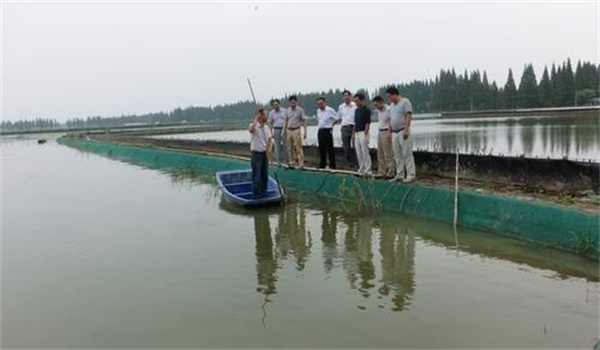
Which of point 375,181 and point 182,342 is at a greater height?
point 375,181

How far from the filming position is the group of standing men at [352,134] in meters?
8.83

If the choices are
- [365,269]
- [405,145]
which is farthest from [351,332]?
[405,145]

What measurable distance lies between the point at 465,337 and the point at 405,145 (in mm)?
4935

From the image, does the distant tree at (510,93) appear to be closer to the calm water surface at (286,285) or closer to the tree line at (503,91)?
the tree line at (503,91)

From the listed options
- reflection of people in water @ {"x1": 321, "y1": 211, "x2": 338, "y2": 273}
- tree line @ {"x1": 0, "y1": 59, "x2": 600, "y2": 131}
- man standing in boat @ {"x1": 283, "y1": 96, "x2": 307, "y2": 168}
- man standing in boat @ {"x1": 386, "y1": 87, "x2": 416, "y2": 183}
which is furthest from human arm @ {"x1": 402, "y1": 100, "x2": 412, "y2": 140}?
tree line @ {"x1": 0, "y1": 59, "x2": 600, "y2": 131}

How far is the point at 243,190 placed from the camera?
11086mm

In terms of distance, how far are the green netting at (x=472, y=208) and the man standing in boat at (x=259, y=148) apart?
1.56 m

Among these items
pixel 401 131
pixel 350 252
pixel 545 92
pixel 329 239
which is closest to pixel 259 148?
pixel 401 131

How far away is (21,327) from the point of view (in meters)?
4.78

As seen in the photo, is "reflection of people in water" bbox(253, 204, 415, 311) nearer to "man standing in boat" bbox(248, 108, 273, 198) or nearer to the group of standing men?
"man standing in boat" bbox(248, 108, 273, 198)

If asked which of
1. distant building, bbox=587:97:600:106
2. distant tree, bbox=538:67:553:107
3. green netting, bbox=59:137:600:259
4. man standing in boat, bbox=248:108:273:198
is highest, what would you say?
distant tree, bbox=538:67:553:107

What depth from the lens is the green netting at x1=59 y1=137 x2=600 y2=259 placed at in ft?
20.0

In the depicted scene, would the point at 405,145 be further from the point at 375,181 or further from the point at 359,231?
the point at 359,231

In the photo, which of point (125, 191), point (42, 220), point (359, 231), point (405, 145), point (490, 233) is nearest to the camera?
point (490, 233)
